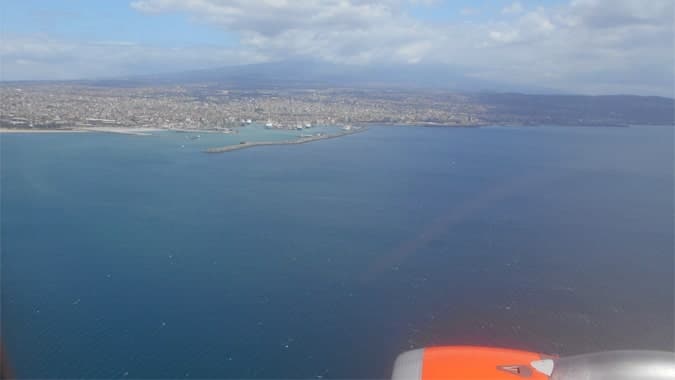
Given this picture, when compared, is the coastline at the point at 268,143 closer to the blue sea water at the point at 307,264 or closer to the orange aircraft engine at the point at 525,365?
the blue sea water at the point at 307,264

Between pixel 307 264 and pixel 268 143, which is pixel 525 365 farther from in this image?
pixel 268 143

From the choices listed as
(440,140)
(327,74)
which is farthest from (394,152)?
(327,74)

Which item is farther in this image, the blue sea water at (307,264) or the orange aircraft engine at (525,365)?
the blue sea water at (307,264)

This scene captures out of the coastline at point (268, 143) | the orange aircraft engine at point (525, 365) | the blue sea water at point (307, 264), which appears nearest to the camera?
the orange aircraft engine at point (525, 365)

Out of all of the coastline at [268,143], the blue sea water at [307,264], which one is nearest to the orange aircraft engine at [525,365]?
the blue sea water at [307,264]

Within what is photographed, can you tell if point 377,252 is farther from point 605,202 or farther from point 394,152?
point 394,152

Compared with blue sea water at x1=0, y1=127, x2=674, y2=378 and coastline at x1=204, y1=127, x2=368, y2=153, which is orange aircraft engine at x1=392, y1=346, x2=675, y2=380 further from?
coastline at x1=204, y1=127, x2=368, y2=153

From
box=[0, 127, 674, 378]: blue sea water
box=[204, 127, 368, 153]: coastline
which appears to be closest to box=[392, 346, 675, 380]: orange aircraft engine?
box=[0, 127, 674, 378]: blue sea water

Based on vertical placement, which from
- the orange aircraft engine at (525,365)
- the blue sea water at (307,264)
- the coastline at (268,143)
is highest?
the orange aircraft engine at (525,365)

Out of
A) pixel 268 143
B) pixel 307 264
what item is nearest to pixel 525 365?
pixel 307 264
